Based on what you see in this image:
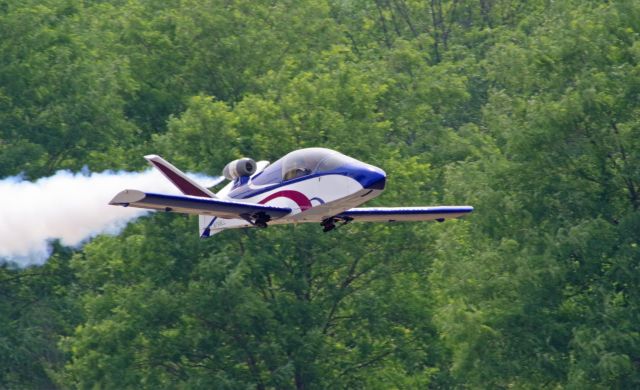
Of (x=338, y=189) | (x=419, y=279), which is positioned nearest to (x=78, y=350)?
(x=419, y=279)

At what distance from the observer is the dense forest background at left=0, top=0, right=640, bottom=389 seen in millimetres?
47625

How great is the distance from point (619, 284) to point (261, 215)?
1603 centimetres

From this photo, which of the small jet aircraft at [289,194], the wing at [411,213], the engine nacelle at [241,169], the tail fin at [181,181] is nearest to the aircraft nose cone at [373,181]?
the small jet aircraft at [289,194]

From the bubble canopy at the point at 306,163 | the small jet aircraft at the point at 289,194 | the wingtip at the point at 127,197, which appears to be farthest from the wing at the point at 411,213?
the wingtip at the point at 127,197

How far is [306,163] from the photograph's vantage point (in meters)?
35.7

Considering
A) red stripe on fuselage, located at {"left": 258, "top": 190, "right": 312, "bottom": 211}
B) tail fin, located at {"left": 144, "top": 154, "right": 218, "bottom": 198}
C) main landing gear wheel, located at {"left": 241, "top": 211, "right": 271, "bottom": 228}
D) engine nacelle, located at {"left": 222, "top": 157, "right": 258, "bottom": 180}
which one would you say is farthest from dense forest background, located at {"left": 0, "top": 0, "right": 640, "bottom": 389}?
main landing gear wheel, located at {"left": 241, "top": 211, "right": 271, "bottom": 228}

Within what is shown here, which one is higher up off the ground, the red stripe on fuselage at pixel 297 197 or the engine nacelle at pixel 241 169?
the engine nacelle at pixel 241 169

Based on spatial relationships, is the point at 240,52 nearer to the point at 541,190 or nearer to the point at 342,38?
the point at 342,38

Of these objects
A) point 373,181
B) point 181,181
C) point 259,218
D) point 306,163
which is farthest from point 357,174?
point 181,181

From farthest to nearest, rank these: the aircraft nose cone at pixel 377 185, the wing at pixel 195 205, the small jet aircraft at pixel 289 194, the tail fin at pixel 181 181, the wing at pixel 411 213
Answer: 1. the wing at pixel 411 213
2. the tail fin at pixel 181 181
3. the small jet aircraft at pixel 289 194
4. the aircraft nose cone at pixel 377 185
5. the wing at pixel 195 205

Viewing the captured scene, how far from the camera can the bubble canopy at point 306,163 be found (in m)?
35.3

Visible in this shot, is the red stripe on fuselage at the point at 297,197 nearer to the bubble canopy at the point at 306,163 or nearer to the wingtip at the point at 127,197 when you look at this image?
the bubble canopy at the point at 306,163

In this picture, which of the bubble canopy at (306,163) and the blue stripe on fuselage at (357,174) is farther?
the bubble canopy at (306,163)

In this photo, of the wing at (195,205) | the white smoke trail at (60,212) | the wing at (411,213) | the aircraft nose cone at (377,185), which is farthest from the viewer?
the white smoke trail at (60,212)
